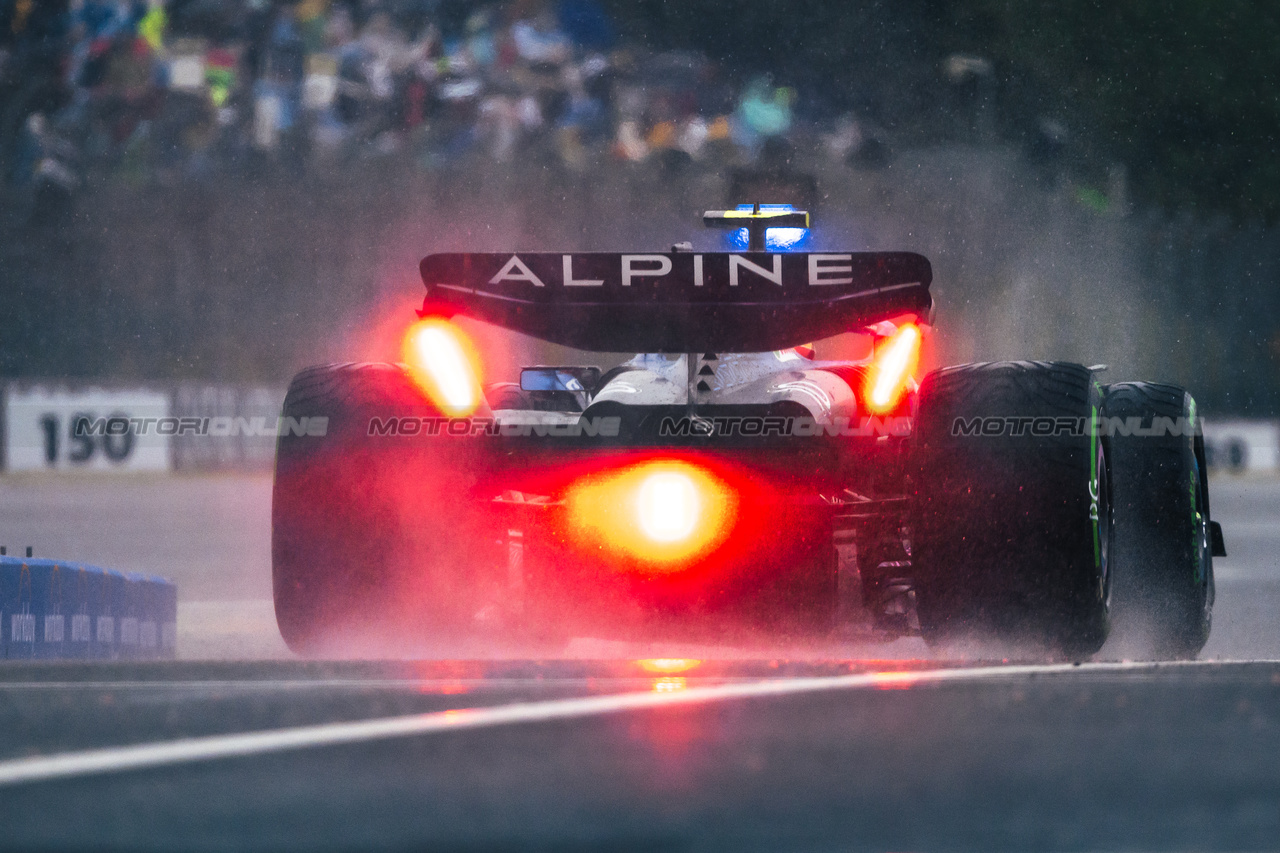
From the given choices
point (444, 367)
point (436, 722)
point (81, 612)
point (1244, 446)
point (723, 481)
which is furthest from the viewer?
point (1244, 446)

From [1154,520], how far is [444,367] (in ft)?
6.79

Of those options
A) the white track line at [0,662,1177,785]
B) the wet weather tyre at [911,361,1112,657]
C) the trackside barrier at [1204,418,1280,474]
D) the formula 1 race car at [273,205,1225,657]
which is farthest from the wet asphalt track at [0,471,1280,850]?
the trackside barrier at [1204,418,1280,474]

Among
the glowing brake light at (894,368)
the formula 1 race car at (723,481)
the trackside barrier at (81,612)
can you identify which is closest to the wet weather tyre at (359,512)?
the formula 1 race car at (723,481)

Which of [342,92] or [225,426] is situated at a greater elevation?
[342,92]

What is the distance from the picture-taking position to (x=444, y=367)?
5.11 meters

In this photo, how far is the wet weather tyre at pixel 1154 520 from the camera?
540 centimetres

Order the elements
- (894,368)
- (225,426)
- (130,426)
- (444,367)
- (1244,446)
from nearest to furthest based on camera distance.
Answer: (444,367) → (894,368) → (130,426) → (225,426) → (1244,446)

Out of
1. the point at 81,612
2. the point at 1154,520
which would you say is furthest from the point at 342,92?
the point at 1154,520

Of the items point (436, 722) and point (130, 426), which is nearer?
point (436, 722)

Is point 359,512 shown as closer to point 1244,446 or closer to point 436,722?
point 436,722

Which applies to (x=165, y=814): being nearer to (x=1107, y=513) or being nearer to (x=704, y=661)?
(x=704, y=661)

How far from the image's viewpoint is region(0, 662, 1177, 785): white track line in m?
3.21

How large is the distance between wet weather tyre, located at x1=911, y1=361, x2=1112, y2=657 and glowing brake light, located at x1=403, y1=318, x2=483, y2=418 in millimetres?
1226

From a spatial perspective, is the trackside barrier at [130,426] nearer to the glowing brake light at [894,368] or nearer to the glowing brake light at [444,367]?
the glowing brake light at [444,367]
